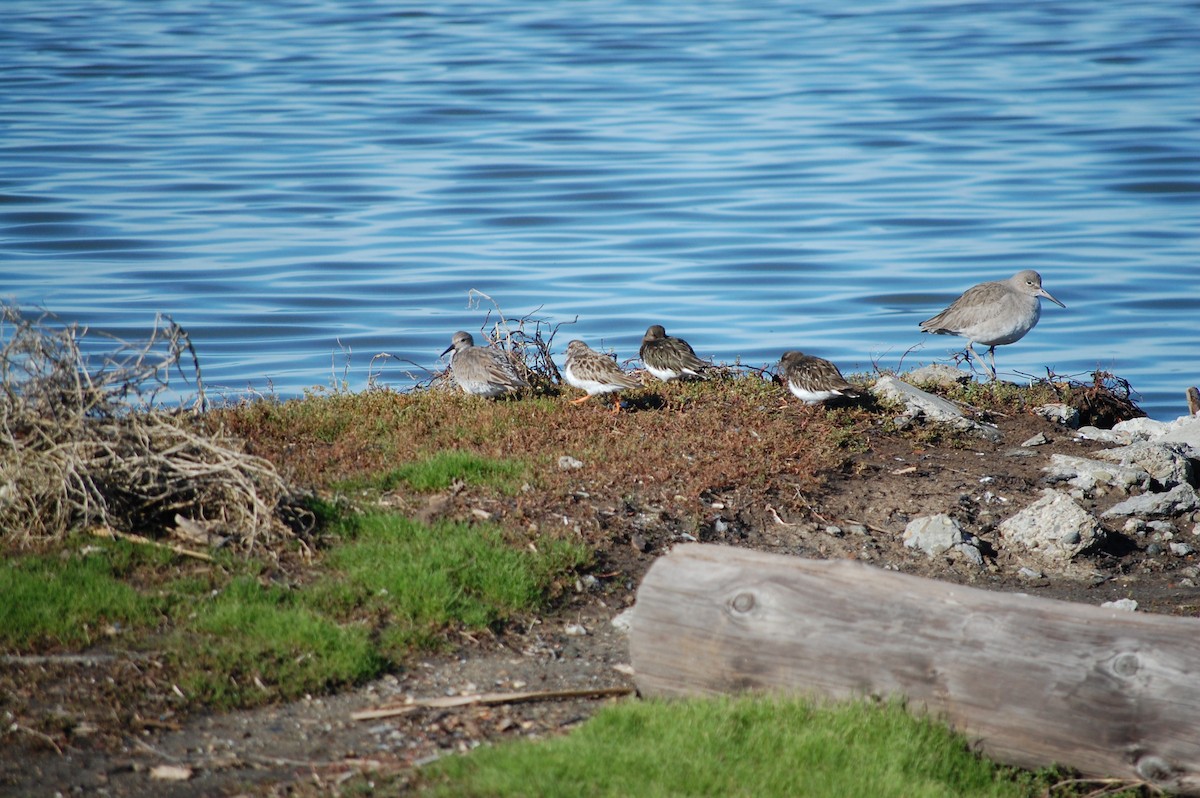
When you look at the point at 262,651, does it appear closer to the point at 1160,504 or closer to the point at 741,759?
the point at 741,759

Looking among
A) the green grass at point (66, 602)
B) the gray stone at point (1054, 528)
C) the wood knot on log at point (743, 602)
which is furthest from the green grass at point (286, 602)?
the gray stone at point (1054, 528)

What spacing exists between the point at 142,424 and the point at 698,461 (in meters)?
4.06

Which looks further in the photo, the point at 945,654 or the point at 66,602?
the point at 66,602

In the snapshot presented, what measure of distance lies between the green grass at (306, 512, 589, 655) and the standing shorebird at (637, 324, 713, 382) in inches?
152

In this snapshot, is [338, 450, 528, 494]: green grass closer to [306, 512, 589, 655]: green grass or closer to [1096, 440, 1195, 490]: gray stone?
[306, 512, 589, 655]: green grass

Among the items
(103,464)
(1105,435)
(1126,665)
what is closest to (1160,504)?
(1105,435)

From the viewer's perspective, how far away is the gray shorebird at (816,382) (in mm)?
11273

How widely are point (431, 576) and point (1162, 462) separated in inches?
239

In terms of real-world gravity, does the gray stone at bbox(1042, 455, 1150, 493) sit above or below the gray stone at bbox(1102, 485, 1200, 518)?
above

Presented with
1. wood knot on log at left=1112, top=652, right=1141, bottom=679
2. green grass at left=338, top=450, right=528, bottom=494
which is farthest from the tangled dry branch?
wood knot on log at left=1112, top=652, right=1141, bottom=679

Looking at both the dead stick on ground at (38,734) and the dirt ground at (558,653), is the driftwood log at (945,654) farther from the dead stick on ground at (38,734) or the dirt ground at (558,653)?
the dead stick on ground at (38,734)

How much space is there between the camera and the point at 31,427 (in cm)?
861

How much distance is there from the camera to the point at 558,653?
7.66m

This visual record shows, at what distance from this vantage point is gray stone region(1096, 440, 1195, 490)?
33.9ft
